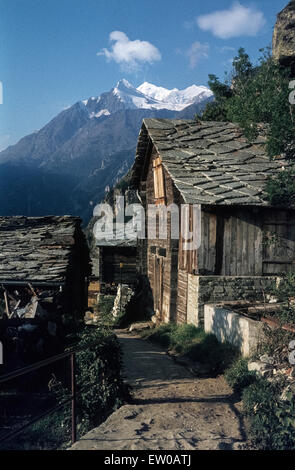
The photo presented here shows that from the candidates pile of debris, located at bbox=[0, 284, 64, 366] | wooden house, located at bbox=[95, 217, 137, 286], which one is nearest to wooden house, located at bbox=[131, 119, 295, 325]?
pile of debris, located at bbox=[0, 284, 64, 366]

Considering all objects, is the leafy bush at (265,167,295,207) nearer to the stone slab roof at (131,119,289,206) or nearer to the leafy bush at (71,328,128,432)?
the stone slab roof at (131,119,289,206)

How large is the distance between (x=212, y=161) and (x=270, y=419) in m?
9.03

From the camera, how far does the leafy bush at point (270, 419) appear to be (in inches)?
196

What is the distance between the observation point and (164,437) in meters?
5.12

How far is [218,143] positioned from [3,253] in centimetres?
859

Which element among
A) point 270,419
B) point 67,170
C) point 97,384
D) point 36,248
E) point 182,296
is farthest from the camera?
point 67,170

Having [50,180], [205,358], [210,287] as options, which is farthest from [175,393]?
[50,180]

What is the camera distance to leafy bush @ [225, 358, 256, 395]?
720cm

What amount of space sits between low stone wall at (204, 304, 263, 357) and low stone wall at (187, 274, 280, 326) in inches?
17.9

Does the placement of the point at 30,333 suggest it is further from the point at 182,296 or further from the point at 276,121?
the point at 276,121

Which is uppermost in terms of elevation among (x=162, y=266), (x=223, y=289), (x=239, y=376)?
(x=162, y=266)

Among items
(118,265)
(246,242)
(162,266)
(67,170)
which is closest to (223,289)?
(246,242)

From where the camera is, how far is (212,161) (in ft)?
41.7

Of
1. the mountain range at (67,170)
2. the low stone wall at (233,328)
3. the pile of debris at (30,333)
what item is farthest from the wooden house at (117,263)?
the mountain range at (67,170)
